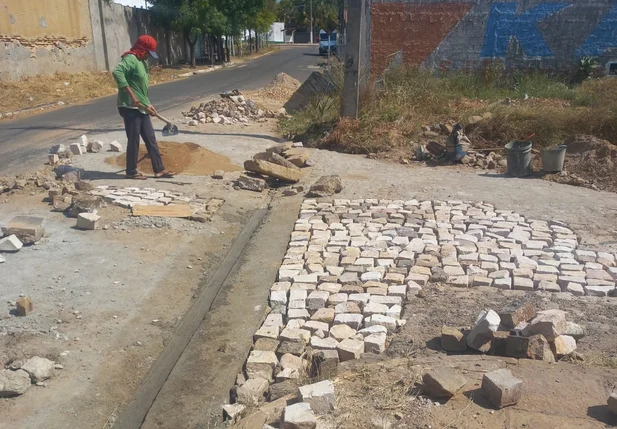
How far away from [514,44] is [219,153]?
8625mm

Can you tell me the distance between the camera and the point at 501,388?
294cm

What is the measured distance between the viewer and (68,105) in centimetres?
1673

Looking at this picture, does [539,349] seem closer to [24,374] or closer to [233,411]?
[233,411]

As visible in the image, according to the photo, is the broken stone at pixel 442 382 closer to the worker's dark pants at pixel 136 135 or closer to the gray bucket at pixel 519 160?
the worker's dark pants at pixel 136 135

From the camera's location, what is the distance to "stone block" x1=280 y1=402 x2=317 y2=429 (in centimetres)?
278

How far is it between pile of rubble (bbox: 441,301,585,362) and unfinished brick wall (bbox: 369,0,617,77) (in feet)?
36.3

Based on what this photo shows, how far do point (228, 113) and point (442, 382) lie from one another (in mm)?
10375

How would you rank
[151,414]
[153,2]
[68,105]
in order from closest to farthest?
1. [151,414]
2. [68,105]
3. [153,2]

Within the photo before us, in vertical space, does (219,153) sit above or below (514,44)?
below

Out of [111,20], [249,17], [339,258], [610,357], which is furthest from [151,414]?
[249,17]

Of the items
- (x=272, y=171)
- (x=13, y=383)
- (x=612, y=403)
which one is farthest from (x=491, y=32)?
(x=13, y=383)

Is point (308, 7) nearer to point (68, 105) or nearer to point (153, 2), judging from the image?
point (153, 2)

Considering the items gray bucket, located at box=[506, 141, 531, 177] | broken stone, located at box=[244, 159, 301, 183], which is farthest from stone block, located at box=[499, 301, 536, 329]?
gray bucket, located at box=[506, 141, 531, 177]

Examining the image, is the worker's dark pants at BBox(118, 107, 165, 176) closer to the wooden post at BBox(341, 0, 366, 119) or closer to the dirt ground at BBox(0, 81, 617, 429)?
the dirt ground at BBox(0, 81, 617, 429)
